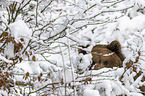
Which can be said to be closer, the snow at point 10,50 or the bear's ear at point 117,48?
the snow at point 10,50

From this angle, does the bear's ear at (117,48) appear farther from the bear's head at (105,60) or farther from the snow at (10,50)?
the snow at (10,50)

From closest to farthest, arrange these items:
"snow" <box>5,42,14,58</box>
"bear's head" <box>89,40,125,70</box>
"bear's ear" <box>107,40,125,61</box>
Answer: "snow" <box>5,42,14,58</box> → "bear's head" <box>89,40,125,70</box> → "bear's ear" <box>107,40,125,61</box>

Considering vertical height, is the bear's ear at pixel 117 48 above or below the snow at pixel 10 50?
below

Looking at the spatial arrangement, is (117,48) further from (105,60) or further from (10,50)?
(10,50)

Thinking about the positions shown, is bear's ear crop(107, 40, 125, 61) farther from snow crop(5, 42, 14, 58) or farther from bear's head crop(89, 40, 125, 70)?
snow crop(5, 42, 14, 58)

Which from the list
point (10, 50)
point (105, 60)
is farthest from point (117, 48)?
point (10, 50)

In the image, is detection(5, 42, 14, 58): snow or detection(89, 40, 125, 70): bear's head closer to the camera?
detection(5, 42, 14, 58): snow

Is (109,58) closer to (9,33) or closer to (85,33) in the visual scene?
(85,33)

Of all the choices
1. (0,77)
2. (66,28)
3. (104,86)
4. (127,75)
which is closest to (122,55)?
(127,75)

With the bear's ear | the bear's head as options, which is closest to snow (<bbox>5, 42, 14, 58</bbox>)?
the bear's head

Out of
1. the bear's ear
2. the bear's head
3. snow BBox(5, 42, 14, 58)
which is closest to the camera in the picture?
snow BBox(5, 42, 14, 58)

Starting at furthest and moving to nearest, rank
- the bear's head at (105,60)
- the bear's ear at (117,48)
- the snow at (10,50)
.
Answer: the bear's ear at (117,48)
the bear's head at (105,60)
the snow at (10,50)

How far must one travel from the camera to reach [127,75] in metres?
2.83

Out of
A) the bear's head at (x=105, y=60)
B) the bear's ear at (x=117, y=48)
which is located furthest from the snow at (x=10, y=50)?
the bear's ear at (x=117, y=48)
